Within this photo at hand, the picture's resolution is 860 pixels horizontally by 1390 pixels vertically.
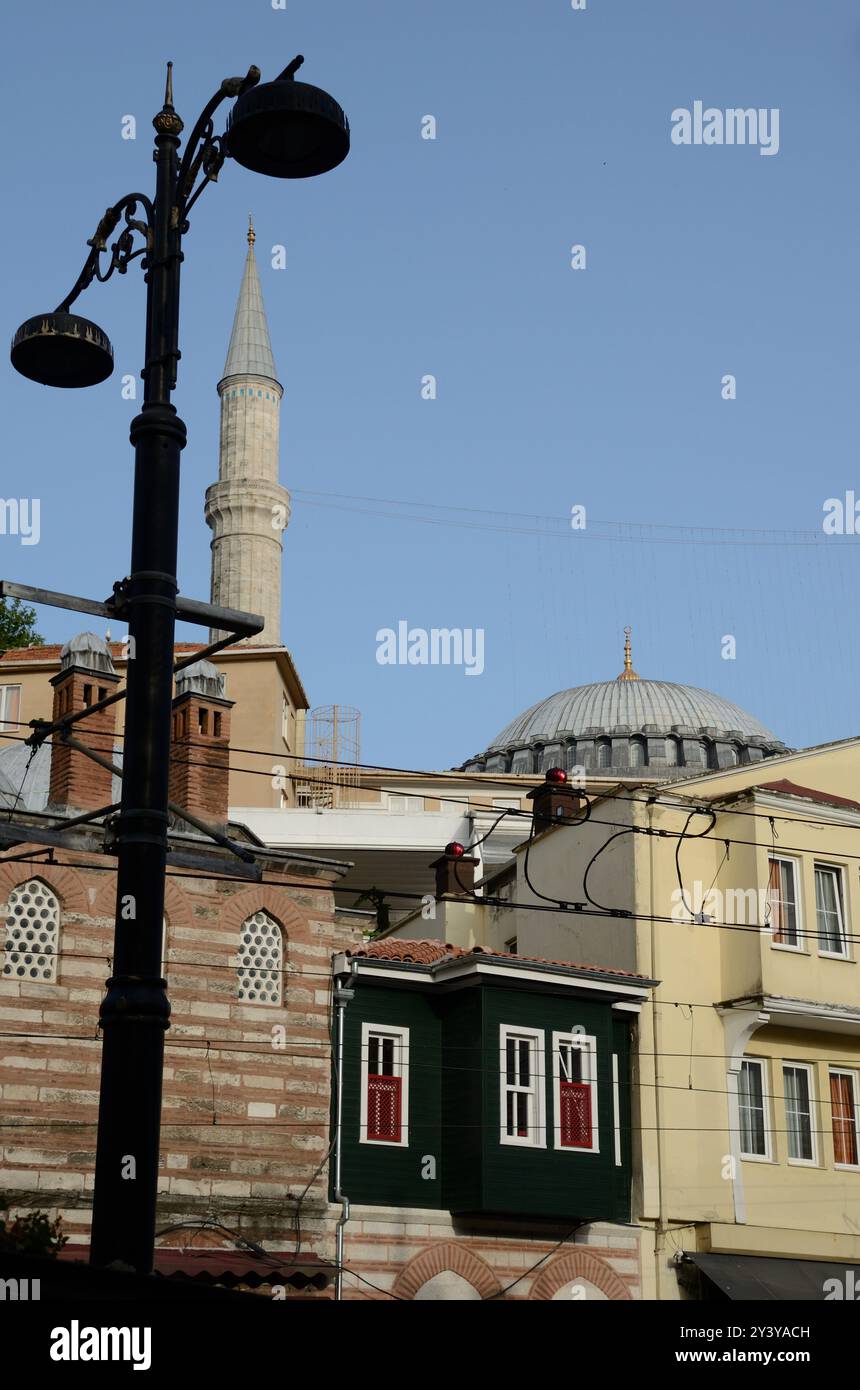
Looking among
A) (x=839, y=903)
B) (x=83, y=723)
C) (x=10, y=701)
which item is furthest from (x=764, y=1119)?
(x=10, y=701)

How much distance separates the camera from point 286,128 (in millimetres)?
9148

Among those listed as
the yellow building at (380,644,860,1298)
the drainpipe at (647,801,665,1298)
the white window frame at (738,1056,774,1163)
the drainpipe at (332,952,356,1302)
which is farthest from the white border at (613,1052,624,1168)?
the drainpipe at (332,952,356,1302)

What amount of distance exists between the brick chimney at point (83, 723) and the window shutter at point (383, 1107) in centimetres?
547

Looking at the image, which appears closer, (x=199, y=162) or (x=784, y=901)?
(x=199, y=162)

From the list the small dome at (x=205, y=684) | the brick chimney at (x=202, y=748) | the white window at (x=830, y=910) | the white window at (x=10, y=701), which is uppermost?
the white window at (x=10, y=701)

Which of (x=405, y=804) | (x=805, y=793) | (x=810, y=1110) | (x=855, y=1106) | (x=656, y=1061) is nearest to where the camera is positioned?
(x=656, y=1061)

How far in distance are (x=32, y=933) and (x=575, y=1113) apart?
326 inches

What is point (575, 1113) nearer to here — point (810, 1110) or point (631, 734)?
point (810, 1110)

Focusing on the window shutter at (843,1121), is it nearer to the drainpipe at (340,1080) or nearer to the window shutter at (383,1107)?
the window shutter at (383,1107)

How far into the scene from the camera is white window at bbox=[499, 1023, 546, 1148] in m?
25.2

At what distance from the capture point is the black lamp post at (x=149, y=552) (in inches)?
292

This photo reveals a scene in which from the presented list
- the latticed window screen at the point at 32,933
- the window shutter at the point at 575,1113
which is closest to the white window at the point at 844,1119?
the window shutter at the point at 575,1113

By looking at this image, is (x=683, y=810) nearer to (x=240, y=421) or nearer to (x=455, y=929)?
(x=455, y=929)

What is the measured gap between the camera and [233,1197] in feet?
75.9
